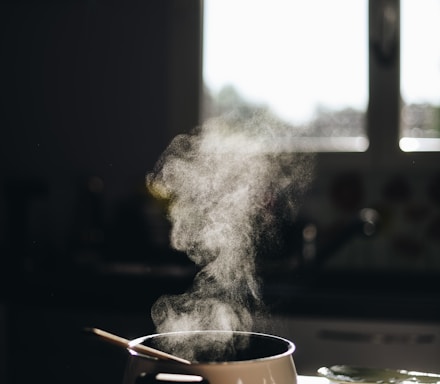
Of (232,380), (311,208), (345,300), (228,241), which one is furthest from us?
(311,208)

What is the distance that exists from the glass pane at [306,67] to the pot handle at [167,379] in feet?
7.20

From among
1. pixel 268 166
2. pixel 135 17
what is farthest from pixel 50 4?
pixel 268 166

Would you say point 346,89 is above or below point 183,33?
below

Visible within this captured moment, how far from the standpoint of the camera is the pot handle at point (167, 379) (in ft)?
1.68

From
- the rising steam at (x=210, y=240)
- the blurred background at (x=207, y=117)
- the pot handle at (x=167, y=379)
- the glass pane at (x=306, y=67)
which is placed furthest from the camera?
the glass pane at (x=306, y=67)

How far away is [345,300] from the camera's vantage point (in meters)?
1.92

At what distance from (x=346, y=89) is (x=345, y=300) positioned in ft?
3.47

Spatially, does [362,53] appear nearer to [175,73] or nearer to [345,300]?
[175,73]

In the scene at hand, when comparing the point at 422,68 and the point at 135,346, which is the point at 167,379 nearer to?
the point at 135,346

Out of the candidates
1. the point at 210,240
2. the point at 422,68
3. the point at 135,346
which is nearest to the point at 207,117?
the point at 422,68

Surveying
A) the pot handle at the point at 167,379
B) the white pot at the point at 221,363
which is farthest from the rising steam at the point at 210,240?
the pot handle at the point at 167,379

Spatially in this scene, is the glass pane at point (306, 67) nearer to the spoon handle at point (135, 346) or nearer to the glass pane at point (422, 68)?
the glass pane at point (422, 68)

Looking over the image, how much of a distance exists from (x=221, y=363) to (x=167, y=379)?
52 mm

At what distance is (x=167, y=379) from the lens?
0.51m
